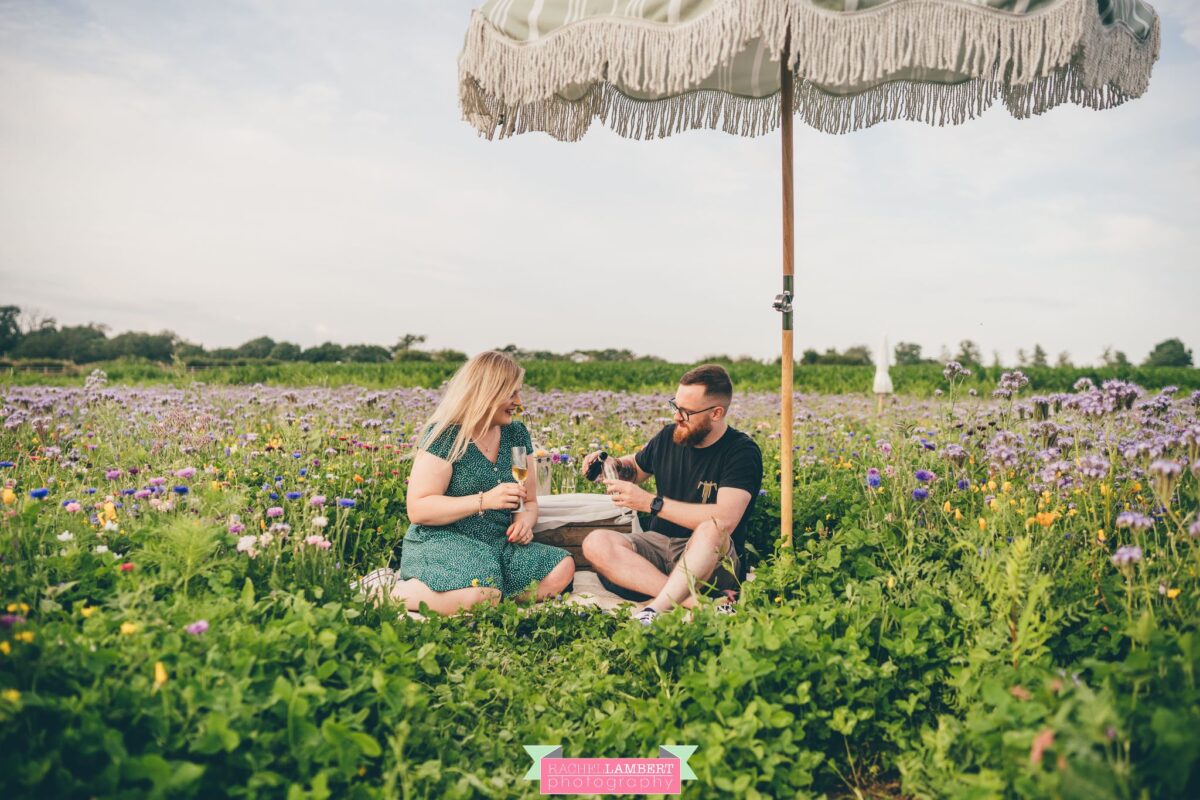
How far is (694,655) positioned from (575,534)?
69.5 inches

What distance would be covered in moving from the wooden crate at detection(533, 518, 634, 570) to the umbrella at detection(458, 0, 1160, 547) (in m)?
1.31

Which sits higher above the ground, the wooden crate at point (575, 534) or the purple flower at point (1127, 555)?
the purple flower at point (1127, 555)

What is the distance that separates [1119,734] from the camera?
2061 mm

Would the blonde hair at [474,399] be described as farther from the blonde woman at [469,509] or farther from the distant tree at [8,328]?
the distant tree at [8,328]

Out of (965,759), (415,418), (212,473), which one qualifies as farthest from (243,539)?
(415,418)

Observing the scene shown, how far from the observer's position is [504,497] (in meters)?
4.17

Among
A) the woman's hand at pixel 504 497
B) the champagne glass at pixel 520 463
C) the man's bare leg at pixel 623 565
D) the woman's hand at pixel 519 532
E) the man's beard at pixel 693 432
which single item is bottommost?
the man's bare leg at pixel 623 565

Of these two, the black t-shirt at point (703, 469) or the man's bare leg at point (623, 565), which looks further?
the man's bare leg at point (623, 565)

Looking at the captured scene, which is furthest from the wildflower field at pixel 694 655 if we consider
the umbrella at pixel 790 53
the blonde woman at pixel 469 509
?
the umbrella at pixel 790 53

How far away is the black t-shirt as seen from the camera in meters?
4.43

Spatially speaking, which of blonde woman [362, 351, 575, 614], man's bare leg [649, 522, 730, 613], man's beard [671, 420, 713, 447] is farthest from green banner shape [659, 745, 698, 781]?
man's beard [671, 420, 713, 447]

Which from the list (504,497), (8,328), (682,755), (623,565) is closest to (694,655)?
(682,755)

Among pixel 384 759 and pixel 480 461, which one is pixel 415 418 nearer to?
pixel 480 461

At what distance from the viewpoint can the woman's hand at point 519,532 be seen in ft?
14.8
